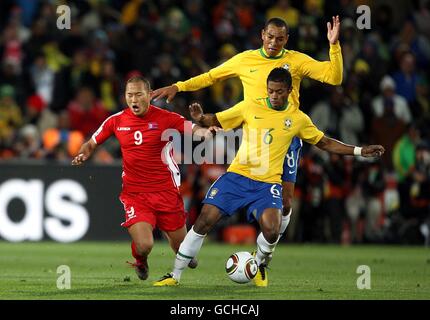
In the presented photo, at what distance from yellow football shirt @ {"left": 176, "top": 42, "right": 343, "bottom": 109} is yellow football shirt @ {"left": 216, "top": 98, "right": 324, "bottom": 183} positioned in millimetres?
360

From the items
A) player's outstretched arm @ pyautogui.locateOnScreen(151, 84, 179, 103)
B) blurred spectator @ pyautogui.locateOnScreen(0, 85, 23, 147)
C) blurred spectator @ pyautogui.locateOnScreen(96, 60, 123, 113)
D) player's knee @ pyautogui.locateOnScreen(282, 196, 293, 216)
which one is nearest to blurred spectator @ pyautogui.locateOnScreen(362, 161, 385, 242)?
blurred spectator @ pyautogui.locateOnScreen(96, 60, 123, 113)

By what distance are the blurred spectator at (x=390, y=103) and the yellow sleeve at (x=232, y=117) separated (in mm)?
10266

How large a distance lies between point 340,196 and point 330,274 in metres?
6.95

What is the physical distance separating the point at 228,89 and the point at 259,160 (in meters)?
9.61

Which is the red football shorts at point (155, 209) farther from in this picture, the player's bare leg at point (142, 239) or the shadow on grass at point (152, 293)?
the shadow on grass at point (152, 293)

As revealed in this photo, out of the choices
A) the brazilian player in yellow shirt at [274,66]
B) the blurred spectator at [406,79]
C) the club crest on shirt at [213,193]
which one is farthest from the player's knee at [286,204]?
the blurred spectator at [406,79]

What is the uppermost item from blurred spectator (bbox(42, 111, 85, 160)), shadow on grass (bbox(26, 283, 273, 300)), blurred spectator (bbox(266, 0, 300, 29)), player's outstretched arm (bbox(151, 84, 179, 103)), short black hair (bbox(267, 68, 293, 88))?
blurred spectator (bbox(266, 0, 300, 29))

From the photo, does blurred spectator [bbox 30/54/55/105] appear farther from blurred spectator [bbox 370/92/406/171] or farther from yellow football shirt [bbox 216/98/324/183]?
yellow football shirt [bbox 216/98/324/183]

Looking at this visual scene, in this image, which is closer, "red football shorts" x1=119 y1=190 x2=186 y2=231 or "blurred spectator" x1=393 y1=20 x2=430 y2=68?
"red football shorts" x1=119 y1=190 x2=186 y2=231

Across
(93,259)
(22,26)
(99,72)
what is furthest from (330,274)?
(22,26)

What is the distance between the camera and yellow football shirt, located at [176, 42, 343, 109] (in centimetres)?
1317

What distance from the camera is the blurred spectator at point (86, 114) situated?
864 inches

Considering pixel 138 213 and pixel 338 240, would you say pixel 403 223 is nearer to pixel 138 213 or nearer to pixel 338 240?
pixel 338 240

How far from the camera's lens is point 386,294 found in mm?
12156
